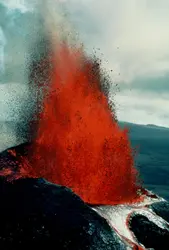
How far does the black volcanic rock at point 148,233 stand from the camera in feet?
65.7

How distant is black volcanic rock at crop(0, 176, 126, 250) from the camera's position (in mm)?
17375

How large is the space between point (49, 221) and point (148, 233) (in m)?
5.26

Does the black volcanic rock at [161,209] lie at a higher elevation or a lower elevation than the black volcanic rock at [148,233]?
higher

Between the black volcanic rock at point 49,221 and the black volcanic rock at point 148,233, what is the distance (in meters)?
2.30

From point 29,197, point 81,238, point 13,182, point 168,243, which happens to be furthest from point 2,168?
point 168,243

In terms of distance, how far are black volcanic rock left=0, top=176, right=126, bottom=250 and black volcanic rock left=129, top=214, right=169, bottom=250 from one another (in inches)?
90.6

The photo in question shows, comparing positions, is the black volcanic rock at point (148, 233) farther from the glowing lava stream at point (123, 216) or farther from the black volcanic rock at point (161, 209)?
the black volcanic rock at point (161, 209)

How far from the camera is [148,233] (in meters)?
20.3

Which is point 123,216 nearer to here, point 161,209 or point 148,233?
point 148,233

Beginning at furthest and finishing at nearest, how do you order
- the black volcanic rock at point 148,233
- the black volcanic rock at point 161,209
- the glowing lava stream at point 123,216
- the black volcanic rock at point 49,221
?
the black volcanic rock at point 161,209
the black volcanic rock at point 148,233
the glowing lava stream at point 123,216
the black volcanic rock at point 49,221

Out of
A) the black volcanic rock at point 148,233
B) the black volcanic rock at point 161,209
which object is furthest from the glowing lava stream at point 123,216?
the black volcanic rock at point 161,209

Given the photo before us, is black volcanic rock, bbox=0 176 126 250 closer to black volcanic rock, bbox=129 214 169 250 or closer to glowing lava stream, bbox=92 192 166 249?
glowing lava stream, bbox=92 192 166 249

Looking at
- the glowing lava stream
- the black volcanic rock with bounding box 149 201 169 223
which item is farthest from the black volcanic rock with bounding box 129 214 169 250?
the black volcanic rock with bounding box 149 201 169 223

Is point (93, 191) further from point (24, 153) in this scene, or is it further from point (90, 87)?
point (90, 87)
